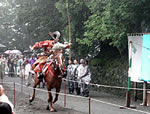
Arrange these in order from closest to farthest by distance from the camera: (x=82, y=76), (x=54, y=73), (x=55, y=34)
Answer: (x=54, y=73), (x=55, y=34), (x=82, y=76)

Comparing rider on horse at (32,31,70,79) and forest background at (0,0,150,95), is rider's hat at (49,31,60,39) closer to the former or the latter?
rider on horse at (32,31,70,79)

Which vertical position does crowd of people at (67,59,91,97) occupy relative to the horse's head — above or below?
below

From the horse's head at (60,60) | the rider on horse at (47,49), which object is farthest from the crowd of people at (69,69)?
the horse's head at (60,60)

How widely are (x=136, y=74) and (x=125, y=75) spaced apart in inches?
97.2

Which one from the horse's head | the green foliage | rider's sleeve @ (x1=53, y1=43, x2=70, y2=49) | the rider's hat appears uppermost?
the green foliage

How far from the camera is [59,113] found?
10914 mm

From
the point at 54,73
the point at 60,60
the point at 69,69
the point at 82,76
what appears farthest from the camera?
the point at 69,69

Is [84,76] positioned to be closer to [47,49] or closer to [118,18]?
[118,18]

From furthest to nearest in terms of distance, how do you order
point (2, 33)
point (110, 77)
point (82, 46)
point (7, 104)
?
point (2, 33) < point (82, 46) < point (110, 77) < point (7, 104)

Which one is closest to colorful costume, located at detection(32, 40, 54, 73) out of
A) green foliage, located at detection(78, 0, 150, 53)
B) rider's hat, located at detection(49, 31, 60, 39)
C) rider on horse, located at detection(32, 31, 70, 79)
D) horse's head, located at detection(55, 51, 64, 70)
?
rider on horse, located at detection(32, 31, 70, 79)

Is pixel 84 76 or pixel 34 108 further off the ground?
pixel 84 76

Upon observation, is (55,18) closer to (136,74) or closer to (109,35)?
(109,35)

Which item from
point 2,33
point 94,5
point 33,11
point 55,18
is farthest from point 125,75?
point 2,33

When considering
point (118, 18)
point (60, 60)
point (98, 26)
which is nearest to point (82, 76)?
point (98, 26)
